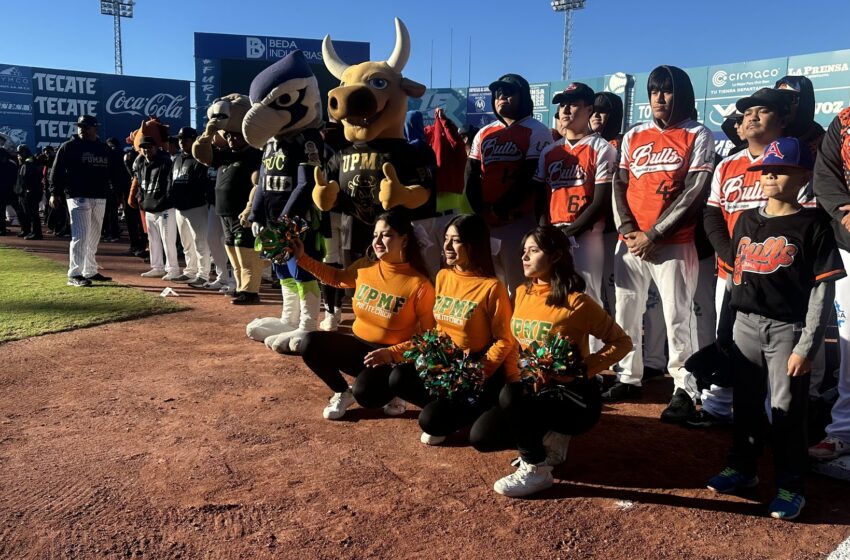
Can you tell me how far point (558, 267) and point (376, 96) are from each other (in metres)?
2.07

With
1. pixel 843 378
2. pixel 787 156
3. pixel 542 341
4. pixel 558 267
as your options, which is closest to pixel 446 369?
pixel 542 341

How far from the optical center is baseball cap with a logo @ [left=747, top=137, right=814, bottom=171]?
281 centimetres

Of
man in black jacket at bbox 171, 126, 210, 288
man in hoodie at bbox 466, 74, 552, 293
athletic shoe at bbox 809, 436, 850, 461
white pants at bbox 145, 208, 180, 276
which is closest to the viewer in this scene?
athletic shoe at bbox 809, 436, 850, 461

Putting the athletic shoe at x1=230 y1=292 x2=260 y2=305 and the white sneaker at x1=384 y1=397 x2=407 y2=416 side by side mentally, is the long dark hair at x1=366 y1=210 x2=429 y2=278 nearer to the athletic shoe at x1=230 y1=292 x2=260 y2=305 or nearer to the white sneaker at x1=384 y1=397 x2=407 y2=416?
the white sneaker at x1=384 y1=397 x2=407 y2=416

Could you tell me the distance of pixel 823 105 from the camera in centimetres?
1738

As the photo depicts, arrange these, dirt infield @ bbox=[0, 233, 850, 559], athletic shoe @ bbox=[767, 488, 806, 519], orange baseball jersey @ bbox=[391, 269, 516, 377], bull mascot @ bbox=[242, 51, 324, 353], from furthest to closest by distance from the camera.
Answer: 1. bull mascot @ bbox=[242, 51, 324, 353]
2. orange baseball jersey @ bbox=[391, 269, 516, 377]
3. athletic shoe @ bbox=[767, 488, 806, 519]
4. dirt infield @ bbox=[0, 233, 850, 559]

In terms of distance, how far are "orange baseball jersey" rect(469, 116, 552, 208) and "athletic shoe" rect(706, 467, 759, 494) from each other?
244 cm

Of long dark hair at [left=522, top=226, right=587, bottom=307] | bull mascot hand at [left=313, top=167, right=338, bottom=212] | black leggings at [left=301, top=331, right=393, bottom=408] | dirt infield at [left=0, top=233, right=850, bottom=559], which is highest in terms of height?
bull mascot hand at [left=313, top=167, right=338, bottom=212]

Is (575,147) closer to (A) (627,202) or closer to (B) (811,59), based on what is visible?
(A) (627,202)

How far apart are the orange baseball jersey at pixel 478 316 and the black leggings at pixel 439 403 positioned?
0.42ft

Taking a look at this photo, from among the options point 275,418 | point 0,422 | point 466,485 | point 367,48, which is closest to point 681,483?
point 466,485

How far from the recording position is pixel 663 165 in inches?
158

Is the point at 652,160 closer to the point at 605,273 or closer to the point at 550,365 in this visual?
the point at 605,273

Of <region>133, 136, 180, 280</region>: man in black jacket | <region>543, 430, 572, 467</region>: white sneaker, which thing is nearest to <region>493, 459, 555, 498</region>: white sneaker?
<region>543, 430, 572, 467</region>: white sneaker
